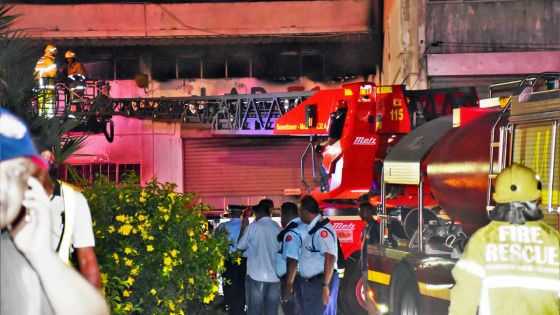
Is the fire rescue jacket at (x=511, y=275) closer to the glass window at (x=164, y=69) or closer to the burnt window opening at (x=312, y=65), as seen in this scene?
the burnt window opening at (x=312, y=65)

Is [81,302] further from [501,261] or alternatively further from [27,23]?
[27,23]

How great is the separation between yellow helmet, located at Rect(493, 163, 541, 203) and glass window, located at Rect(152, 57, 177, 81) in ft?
95.6

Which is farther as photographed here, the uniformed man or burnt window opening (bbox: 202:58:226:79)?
burnt window opening (bbox: 202:58:226:79)

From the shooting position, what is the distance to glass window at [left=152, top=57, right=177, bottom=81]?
3441 cm

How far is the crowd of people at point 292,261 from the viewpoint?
11578mm

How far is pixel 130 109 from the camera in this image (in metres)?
31.1

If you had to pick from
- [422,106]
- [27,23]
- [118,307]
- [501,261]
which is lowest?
[118,307]

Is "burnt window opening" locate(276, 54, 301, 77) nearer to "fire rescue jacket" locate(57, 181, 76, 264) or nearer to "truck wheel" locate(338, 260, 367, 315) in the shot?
"truck wheel" locate(338, 260, 367, 315)

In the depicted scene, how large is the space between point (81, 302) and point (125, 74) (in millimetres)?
32192

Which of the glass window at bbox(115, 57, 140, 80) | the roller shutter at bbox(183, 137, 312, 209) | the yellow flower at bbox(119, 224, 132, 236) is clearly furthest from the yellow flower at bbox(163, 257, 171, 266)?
the glass window at bbox(115, 57, 140, 80)

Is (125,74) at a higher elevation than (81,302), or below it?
higher

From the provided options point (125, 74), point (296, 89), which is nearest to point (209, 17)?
point (125, 74)

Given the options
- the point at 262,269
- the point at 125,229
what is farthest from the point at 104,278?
the point at 262,269

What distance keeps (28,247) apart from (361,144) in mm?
13107
